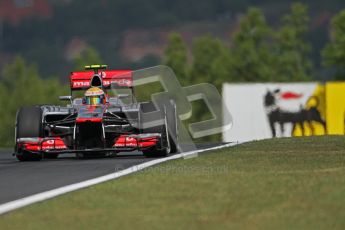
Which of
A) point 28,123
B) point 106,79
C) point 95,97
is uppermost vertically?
point 106,79

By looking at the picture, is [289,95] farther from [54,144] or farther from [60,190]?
[60,190]

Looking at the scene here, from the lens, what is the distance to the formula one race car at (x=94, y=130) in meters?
17.3

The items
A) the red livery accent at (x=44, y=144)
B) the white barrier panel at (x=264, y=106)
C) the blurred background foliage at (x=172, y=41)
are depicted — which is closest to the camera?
the red livery accent at (x=44, y=144)

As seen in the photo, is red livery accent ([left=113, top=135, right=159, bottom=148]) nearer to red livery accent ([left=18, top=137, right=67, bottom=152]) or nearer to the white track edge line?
red livery accent ([left=18, top=137, right=67, bottom=152])

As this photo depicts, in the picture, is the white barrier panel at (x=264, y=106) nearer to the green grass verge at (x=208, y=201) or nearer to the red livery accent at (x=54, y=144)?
the red livery accent at (x=54, y=144)

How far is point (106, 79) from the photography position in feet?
66.9

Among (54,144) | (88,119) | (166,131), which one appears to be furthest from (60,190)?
(166,131)

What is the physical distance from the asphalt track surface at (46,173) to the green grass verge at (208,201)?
0.64 meters

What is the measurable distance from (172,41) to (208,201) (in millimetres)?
80700

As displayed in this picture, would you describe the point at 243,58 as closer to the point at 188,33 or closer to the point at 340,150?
the point at 188,33

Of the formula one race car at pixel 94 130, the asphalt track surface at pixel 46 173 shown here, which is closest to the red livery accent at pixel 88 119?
the formula one race car at pixel 94 130

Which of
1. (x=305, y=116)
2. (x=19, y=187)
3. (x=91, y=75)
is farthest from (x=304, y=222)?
(x=305, y=116)

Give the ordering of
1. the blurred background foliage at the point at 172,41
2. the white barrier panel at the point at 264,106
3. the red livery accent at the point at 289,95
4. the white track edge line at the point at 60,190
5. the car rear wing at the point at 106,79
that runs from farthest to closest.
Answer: the blurred background foliage at the point at 172,41, the red livery accent at the point at 289,95, the white barrier panel at the point at 264,106, the car rear wing at the point at 106,79, the white track edge line at the point at 60,190

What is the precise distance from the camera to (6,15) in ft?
372
